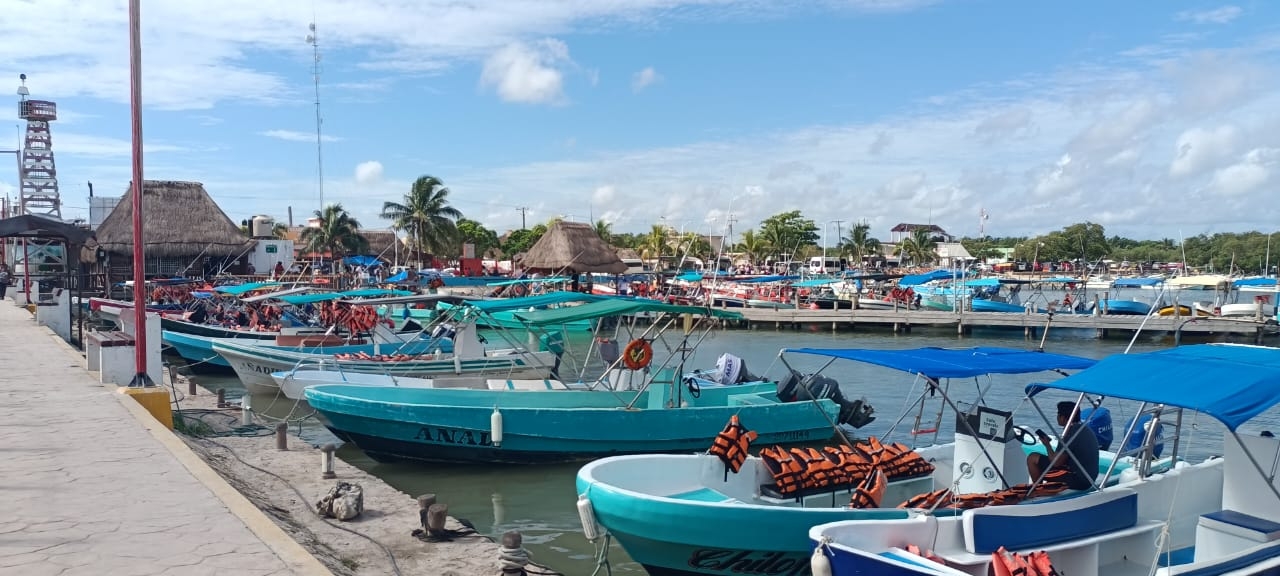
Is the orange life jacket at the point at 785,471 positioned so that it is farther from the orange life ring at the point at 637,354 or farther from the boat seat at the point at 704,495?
the orange life ring at the point at 637,354

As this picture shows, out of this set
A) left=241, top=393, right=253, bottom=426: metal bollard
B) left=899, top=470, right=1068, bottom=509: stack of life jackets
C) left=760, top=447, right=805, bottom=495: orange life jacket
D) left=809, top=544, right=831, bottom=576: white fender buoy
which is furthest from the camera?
left=241, top=393, right=253, bottom=426: metal bollard

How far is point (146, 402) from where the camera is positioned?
12.4 metres

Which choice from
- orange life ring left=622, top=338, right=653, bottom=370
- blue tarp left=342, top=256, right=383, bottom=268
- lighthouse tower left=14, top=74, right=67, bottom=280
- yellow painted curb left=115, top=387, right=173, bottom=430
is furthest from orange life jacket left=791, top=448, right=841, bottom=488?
lighthouse tower left=14, top=74, right=67, bottom=280

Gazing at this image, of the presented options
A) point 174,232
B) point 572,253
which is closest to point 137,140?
point 572,253

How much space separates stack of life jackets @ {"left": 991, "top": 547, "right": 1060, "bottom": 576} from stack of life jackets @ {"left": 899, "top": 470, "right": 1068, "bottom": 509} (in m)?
0.98

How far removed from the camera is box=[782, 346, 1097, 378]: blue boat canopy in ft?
28.4

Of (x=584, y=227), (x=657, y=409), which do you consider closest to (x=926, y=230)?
(x=584, y=227)

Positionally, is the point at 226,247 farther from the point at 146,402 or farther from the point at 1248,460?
the point at 1248,460

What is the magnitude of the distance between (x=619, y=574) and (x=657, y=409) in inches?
166

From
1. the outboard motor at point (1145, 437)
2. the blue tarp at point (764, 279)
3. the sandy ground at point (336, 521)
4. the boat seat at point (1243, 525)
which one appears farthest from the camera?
the blue tarp at point (764, 279)

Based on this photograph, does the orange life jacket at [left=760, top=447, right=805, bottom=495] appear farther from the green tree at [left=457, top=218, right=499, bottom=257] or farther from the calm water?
the green tree at [left=457, top=218, right=499, bottom=257]

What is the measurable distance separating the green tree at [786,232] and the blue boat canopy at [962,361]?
7227 centimetres

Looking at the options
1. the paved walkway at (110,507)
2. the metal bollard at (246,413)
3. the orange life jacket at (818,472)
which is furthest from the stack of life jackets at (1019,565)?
the metal bollard at (246,413)

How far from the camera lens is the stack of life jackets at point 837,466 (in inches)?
358
